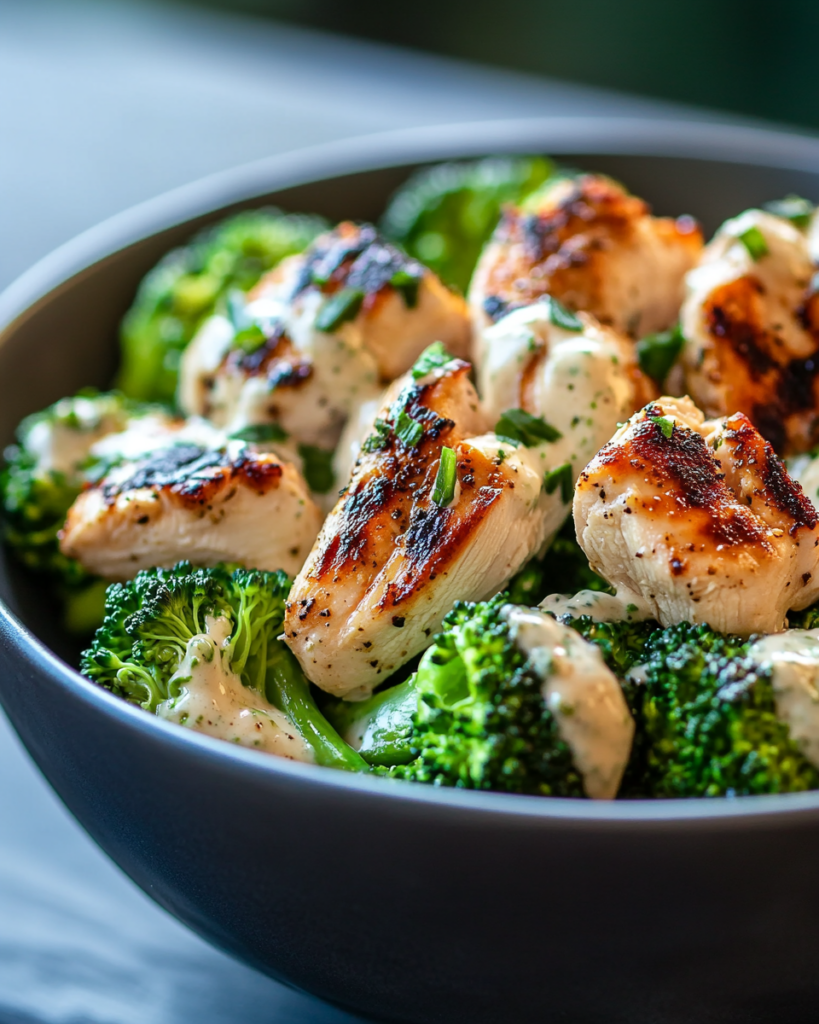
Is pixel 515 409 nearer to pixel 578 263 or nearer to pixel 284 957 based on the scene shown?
pixel 578 263

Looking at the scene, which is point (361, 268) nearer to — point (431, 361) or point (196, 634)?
point (431, 361)

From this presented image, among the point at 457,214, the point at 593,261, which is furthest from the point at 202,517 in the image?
the point at 457,214

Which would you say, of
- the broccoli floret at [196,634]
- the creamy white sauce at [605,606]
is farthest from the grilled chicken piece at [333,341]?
the creamy white sauce at [605,606]

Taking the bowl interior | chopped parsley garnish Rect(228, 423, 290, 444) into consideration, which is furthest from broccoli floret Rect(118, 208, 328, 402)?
chopped parsley garnish Rect(228, 423, 290, 444)

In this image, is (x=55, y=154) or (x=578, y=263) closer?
(x=578, y=263)

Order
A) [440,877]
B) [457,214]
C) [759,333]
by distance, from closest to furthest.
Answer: [440,877]
[759,333]
[457,214]

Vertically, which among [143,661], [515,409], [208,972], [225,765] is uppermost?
[515,409]

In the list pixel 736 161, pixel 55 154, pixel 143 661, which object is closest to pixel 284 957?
pixel 143 661
